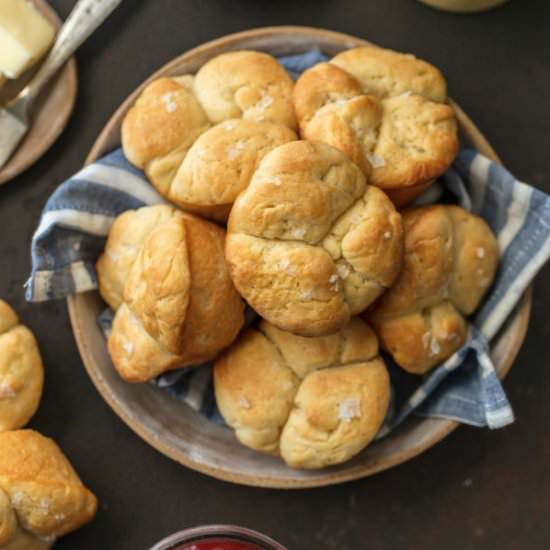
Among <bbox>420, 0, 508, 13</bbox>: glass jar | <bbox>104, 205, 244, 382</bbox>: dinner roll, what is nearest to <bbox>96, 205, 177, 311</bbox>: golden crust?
<bbox>104, 205, 244, 382</bbox>: dinner roll

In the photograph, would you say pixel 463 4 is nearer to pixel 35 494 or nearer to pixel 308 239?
pixel 308 239

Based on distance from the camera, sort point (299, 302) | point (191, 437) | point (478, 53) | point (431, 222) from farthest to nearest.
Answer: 1. point (478, 53)
2. point (191, 437)
3. point (431, 222)
4. point (299, 302)

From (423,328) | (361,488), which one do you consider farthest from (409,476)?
(423,328)

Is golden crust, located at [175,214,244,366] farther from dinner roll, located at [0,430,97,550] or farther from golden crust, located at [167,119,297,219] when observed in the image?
dinner roll, located at [0,430,97,550]

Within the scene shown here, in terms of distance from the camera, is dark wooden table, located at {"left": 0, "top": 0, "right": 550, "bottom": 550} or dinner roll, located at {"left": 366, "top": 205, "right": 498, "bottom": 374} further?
dark wooden table, located at {"left": 0, "top": 0, "right": 550, "bottom": 550}

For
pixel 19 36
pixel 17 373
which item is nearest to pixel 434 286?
pixel 17 373

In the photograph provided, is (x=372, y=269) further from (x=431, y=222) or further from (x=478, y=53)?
(x=478, y=53)
